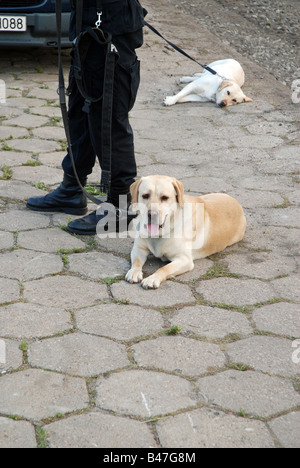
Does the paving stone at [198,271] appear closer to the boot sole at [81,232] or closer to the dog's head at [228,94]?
the boot sole at [81,232]

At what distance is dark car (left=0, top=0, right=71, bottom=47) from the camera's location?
22.3ft

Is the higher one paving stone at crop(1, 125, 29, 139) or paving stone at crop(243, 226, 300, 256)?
paving stone at crop(243, 226, 300, 256)

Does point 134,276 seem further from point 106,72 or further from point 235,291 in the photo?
point 106,72

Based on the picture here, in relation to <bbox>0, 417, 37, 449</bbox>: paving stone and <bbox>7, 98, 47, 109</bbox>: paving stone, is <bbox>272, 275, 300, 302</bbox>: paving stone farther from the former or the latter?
<bbox>7, 98, 47, 109</bbox>: paving stone

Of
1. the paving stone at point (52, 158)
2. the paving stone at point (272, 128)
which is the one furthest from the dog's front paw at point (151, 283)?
the paving stone at point (272, 128)

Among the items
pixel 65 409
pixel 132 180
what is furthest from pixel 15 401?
pixel 132 180

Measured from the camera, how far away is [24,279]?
3514mm

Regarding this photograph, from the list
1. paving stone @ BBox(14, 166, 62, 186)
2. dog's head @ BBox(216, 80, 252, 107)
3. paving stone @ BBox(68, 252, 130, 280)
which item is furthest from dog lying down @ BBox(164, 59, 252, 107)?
paving stone @ BBox(68, 252, 130, 280)

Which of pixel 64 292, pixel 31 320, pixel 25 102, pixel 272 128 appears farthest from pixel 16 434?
pixel 25 102

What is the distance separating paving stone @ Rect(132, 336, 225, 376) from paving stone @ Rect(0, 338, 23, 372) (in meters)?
0.49

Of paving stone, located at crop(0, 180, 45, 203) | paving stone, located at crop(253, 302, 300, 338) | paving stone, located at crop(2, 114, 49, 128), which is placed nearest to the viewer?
paving stone, located at crop(253, 302, 300, 338)

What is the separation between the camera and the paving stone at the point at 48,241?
153 inches

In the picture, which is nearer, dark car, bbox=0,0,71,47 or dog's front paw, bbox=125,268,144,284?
dog's front paw, bbox=125,268,144,284
